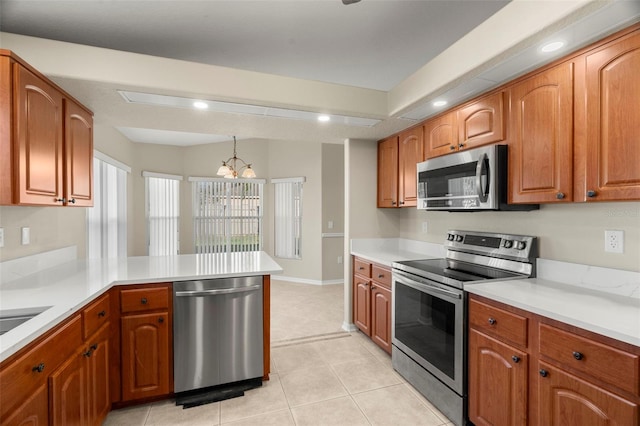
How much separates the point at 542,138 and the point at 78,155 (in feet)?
10.1

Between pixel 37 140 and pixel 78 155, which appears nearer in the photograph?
pixel 37 140

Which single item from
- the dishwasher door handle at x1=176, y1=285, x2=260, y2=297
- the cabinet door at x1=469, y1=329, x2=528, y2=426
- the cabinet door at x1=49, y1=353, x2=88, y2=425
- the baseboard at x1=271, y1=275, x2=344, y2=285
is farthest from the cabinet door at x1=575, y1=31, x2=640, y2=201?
the baseboard at x1=271, y1=275, x2=344, y2=285

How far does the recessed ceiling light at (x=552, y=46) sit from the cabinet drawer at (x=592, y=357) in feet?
4.53

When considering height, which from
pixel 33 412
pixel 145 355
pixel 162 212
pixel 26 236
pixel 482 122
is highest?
pixel 482 122

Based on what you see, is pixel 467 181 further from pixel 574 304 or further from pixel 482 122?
pixel 574 304

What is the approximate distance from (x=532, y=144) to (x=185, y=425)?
280 cm

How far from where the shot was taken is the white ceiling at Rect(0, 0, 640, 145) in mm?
1696

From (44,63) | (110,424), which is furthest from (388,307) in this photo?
(44,63)

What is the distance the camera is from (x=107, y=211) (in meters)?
4.08

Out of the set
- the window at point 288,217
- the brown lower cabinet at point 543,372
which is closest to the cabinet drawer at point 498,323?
the brown lower cabinet at point 543,372

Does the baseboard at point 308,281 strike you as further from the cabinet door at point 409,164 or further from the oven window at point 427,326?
the oven window at point 427,326

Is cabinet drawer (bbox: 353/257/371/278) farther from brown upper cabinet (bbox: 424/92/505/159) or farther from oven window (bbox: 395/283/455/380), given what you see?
brown upper cabinet (bbox: 424/92/505/159)

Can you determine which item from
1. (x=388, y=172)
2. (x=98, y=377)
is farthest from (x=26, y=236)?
(x=388, y=172)

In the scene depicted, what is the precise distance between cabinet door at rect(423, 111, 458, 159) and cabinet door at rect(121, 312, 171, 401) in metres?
2.49
